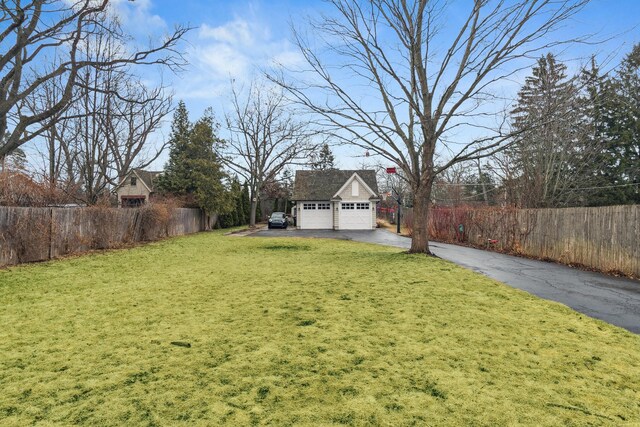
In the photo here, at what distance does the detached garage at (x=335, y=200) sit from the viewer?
1223 inches

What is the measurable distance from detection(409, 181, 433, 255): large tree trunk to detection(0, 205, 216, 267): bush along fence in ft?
37.2

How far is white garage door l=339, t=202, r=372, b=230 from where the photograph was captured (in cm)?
3102

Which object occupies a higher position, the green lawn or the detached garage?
the detached garage

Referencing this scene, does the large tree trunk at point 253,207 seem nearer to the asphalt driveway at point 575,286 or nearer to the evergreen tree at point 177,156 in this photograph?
the evergreen tree at point 177,156

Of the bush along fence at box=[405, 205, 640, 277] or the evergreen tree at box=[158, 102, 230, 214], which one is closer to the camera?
the bush along fence at box=[405, 205, 640, 277]

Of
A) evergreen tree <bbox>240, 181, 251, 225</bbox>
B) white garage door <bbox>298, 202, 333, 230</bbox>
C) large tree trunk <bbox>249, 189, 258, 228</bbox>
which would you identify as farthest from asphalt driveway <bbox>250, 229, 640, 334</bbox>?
evergreen tree <bbox>240, 181, 251, 225</bbox>

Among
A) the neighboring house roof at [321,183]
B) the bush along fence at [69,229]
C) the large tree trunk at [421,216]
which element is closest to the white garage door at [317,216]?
the neighboring house roof at [321,183]

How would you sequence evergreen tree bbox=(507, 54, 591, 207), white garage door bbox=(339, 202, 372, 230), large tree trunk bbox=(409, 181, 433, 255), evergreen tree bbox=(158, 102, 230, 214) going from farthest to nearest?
white garage door bbox=(339, 202, 372, 230) → evergreen tree bbox=(158, 102, 230, 214) → evergreen tree bbox=(507, 54, 591, 207) → large tree trunk bbox=(409, 181, 433, 255)

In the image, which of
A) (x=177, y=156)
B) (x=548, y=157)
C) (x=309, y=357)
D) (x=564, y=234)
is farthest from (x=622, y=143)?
(x=177, y=156)

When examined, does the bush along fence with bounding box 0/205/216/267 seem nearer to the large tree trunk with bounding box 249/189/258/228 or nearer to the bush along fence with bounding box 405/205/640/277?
the large tree trunk with bounding box 249/189/258/228

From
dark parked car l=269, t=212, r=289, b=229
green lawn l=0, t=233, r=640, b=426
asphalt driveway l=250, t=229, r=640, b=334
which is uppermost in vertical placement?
dark parked car l=269, t=212, r=289, b=229

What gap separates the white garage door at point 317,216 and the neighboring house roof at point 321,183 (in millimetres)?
776

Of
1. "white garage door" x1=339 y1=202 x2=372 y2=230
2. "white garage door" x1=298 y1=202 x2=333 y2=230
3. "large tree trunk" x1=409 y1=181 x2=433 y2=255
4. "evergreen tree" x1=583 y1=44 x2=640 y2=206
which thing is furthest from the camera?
"white garage door" x1=298 y1=202 x2=333 y2=230

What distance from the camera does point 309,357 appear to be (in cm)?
339
